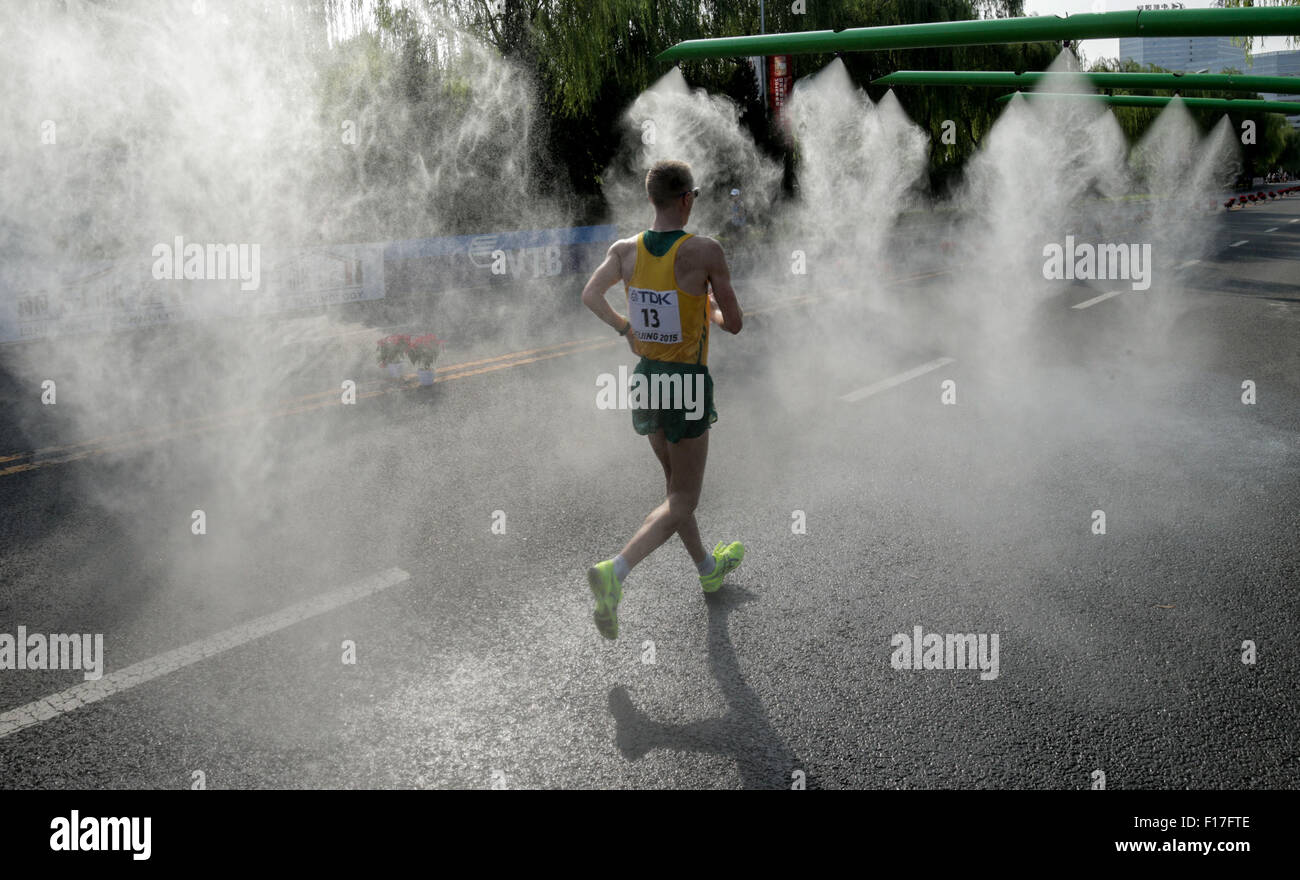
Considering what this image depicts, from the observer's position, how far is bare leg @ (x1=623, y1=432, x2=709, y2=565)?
13.8ft

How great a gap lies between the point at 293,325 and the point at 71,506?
7.29 meters

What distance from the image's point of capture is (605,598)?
396 cm

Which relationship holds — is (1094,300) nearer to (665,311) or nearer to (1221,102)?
(1221,102)

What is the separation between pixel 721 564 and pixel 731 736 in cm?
122

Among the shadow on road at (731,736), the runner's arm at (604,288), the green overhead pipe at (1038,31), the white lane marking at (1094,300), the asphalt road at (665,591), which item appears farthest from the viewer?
the white lane marking at (1094,300)

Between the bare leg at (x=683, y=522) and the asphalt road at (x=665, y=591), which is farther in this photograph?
the bare leg at (x=683, y=522)

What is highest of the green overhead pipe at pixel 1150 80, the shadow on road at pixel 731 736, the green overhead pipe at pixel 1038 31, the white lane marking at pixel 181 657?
the green overhead pipe at pixel 1150 80

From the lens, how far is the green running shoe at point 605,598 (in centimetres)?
393

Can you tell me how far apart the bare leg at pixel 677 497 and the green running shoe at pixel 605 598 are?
0.73ft

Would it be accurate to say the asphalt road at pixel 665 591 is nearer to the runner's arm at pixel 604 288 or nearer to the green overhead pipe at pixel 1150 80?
the runner's arm at pixel 604 288

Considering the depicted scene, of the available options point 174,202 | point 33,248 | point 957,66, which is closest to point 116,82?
point 174,202

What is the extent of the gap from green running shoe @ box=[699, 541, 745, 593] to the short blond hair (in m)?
1.63

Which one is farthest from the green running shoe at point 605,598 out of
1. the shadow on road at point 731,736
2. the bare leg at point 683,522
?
the bare leg at point 683,522
